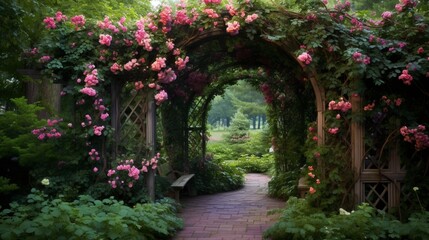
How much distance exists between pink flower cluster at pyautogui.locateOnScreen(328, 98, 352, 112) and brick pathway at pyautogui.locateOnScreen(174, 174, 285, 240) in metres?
1.89

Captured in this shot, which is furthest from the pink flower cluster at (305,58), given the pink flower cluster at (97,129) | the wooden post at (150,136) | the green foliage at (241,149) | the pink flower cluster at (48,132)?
the green foliage at (241,149)

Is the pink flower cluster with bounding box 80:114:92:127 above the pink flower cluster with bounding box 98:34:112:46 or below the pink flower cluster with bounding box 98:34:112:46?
below

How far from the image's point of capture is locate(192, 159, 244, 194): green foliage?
957cm

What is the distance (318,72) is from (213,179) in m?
4.64

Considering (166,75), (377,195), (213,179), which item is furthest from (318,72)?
(213,179)

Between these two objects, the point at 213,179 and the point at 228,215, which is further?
the point at 213,179

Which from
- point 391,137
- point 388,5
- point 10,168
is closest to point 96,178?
point 10,168

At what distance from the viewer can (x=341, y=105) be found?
5734mm

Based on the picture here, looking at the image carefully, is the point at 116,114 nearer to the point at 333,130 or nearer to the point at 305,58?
the point at 305,58

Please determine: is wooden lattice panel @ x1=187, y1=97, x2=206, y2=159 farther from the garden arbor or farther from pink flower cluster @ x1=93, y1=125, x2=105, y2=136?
pink flower cluster @ x1=93, y1=125, x2=105, y2=136

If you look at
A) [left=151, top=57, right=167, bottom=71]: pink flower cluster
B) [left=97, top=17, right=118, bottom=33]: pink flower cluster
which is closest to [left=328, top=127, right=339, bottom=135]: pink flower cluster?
[left=151, top=57, right=167, bottom=71]: pink flower cluster

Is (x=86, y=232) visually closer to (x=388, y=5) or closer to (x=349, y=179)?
(x=349, y=179)

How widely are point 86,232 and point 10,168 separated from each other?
120 inches

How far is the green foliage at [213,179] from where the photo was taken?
9.57m
